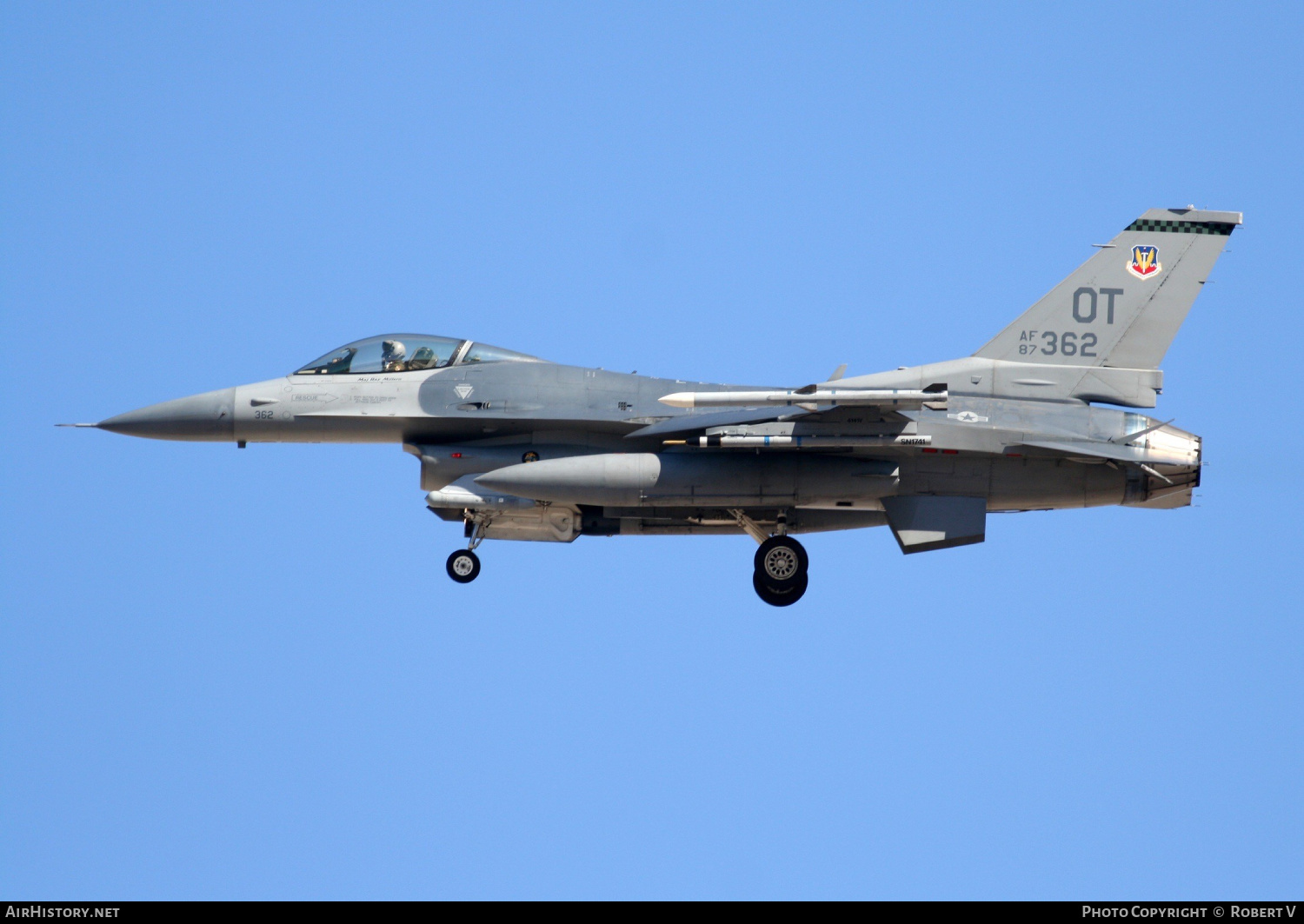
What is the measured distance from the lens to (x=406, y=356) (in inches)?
762

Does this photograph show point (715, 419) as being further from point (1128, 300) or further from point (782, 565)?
point (1128, 300)

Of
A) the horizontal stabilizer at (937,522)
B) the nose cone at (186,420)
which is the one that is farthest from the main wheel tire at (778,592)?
the nose cone at (186,420)

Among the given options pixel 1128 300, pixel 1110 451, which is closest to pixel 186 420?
pixel 1110 451

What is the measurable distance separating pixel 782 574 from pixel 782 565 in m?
0.10

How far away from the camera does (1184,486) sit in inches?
730

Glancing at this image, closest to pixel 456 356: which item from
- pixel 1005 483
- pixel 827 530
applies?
pixel 827 530

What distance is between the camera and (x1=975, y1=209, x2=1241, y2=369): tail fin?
62.3 feet

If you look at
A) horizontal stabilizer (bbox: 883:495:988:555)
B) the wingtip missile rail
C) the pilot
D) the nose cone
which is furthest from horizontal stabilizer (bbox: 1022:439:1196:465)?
the nose cone

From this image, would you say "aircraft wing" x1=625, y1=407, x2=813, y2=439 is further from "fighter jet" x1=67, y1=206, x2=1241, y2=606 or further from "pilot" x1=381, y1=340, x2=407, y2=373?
"pilot" x1=381, y1=340, x2=407, y2=373
